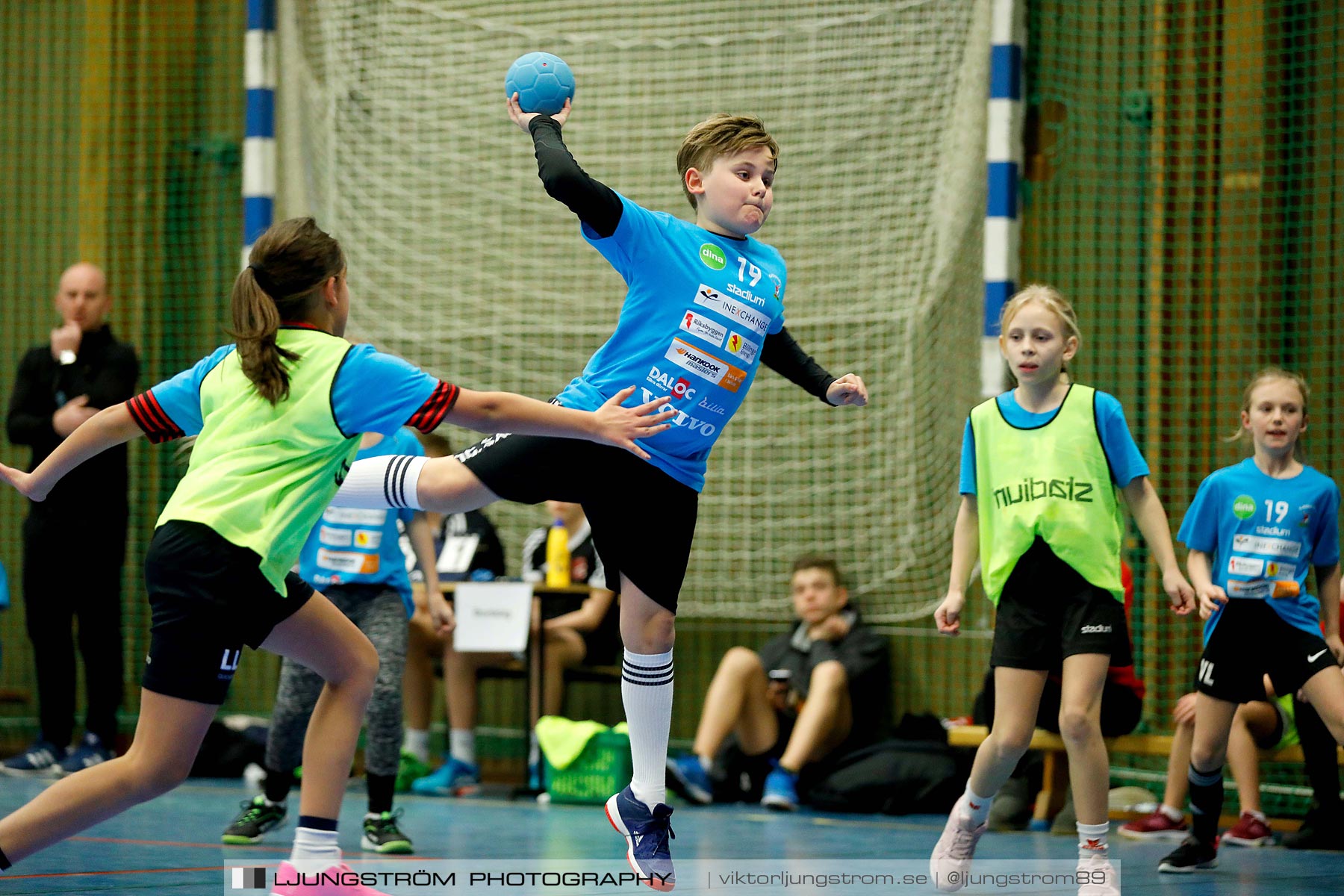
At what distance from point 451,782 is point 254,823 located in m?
2.20

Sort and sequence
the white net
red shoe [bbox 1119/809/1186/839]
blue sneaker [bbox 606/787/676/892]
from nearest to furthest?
blue sneaker [bbox 606/787/676/892]
red shoe [bbox 1119/809/1186/839]
the white net

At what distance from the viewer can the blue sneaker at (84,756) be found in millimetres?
7266

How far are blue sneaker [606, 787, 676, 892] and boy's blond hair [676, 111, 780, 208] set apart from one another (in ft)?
5.42

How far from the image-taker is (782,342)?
420 cm

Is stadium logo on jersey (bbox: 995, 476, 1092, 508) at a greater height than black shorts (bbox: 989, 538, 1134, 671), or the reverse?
stadium logo on jersey (bbox: 995, 476, 1092, 508)

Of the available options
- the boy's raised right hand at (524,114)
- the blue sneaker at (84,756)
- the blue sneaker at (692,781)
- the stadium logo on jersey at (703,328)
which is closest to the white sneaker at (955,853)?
the stadium logo on jersey at (703,328)

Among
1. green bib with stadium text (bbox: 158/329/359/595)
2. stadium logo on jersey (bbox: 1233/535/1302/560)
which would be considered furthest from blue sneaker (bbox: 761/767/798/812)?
green bib with stadium text (bbox: 158/329/359/595)

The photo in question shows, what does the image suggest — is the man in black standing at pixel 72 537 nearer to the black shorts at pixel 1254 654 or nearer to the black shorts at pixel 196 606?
the black shorts at pixel 196 606

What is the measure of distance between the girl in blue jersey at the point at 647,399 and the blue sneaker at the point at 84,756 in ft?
13.8

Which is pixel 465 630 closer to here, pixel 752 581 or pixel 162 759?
pixel 752 581

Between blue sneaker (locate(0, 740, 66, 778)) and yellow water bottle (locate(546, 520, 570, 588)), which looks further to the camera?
yellow water bottle (locate(546, 520, 570, 588))

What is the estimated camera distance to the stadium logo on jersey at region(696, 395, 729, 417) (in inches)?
151

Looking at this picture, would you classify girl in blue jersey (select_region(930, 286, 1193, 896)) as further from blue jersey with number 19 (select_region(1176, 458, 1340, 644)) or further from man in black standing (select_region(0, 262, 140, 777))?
man in black standing (select_region(0, 262, 140, 777))

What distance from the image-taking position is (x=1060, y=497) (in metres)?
4.37
